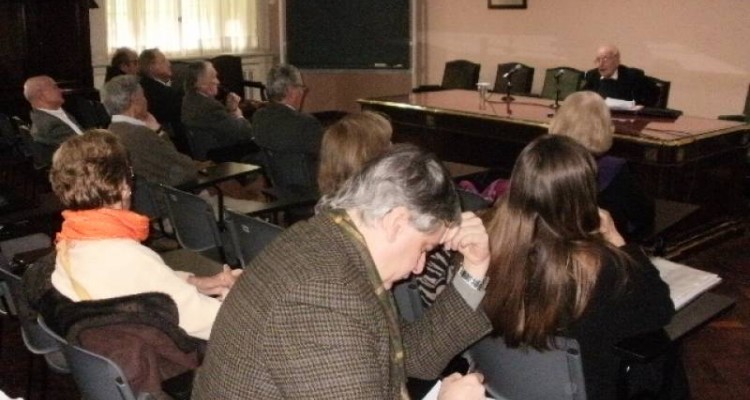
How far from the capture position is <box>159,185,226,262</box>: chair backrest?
3781 millimetres

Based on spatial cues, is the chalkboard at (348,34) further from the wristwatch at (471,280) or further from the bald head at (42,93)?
the wristwatch at (471,280)

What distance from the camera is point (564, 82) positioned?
25.6 feet

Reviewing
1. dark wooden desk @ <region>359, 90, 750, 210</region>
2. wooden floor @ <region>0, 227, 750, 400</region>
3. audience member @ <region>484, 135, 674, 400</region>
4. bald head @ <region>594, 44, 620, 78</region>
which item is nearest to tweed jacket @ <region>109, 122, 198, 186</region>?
wooden floor @ <region>0, 227, 750, 400</region>

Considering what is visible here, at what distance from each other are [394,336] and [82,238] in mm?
1159

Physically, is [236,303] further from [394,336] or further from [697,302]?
[697,302]

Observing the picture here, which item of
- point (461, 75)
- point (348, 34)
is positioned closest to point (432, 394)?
point (461, 75)

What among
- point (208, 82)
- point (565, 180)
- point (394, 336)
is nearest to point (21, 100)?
point (208, 82)

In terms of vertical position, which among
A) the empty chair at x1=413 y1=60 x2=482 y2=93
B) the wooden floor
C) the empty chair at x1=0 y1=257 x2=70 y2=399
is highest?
the empty chair at x1=413 y1=60 x2=482 y2=93

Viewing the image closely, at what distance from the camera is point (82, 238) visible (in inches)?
90.2

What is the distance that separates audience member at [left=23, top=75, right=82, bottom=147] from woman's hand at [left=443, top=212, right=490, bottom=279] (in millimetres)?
4226

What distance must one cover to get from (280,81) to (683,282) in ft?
10.1

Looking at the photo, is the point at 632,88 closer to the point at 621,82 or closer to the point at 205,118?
the point at 621,82

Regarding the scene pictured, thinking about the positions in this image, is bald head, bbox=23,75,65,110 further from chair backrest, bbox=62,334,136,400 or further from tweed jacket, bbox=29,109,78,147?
chair backrest, bbox=62,334,136,400

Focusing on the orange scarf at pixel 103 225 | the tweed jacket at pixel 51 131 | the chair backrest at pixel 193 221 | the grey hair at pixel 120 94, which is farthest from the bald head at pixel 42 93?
the orange scarf at pixel 103 225
